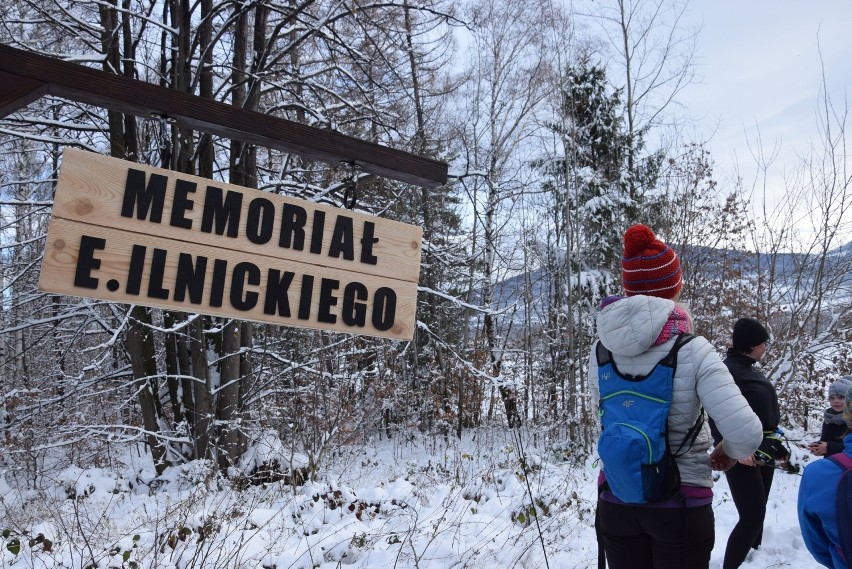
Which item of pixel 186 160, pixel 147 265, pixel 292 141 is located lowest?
pixel 147 265

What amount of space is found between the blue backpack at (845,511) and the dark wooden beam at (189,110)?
2150 millimetres

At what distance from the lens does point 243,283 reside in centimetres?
247

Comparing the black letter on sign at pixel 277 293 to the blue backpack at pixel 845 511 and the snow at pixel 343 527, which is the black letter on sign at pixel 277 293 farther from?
the blue backpack at pixel 845 511

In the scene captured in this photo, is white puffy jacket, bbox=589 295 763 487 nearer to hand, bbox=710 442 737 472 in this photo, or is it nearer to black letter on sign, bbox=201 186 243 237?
hand, bbox=710 442 737 472

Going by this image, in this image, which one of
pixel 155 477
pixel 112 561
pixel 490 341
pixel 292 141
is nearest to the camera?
pixel 292 141

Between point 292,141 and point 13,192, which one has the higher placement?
point 13,192

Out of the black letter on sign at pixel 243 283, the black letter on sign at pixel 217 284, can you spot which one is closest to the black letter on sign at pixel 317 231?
the black letter on sign at pixel 243 283

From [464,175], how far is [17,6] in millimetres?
6395

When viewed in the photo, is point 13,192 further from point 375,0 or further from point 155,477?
point 375,0

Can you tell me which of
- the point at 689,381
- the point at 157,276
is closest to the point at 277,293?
the point at 157,276

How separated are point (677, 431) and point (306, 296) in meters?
1.61

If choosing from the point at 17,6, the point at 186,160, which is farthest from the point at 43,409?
the point at 17,6

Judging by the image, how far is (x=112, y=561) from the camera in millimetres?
3471

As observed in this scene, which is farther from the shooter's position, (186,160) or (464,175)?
(186,160)
